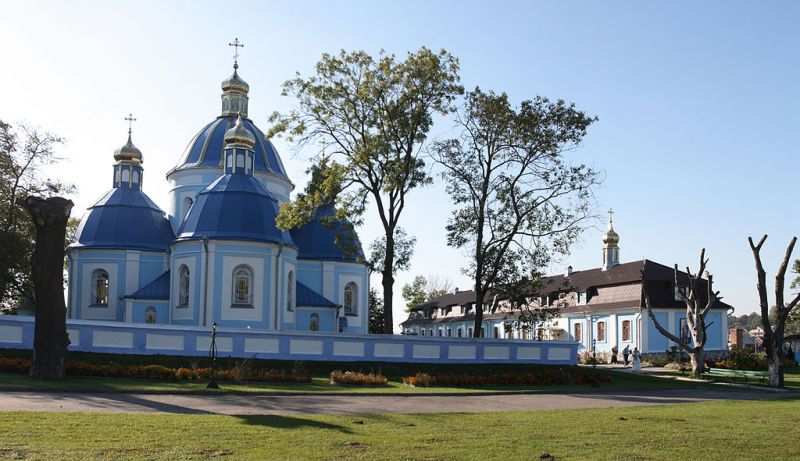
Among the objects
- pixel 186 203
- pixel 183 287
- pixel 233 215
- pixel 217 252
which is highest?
pixel 186 203

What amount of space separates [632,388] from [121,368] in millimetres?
16122

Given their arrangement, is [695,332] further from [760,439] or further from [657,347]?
[760,439]

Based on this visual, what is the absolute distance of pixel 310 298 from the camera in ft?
131

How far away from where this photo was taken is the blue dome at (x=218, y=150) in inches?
1650

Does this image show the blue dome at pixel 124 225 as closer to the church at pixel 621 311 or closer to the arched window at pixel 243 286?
the arched window at pixel 243 286

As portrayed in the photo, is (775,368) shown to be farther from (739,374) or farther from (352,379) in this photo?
(352,379)

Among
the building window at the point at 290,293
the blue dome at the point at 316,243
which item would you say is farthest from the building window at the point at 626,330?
the building window at the point at 290,293

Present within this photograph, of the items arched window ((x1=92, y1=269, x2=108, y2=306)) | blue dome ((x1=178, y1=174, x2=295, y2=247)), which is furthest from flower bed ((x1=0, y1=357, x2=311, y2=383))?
arched window ((x1=92, y1=269, x2=108, y2=306))

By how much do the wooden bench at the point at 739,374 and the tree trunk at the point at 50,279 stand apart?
77.2 feet

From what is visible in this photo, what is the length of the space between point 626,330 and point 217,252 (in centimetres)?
2810

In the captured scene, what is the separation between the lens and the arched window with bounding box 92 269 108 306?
126 feet

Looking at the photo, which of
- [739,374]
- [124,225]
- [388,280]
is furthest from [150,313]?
[739,374]

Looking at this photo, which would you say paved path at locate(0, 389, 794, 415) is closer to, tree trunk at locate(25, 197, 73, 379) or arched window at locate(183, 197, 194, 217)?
tree trunk at locate(25, 197, 73, 379)

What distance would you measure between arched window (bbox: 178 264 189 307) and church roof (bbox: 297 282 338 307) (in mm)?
6413
